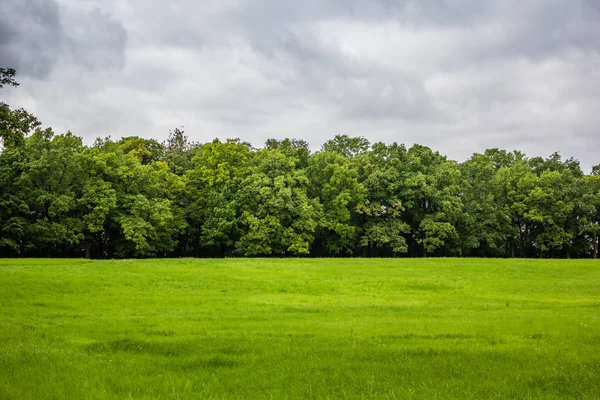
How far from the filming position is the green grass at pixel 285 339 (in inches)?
348

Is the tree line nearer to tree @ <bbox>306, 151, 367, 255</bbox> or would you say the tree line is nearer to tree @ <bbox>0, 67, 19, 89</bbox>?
tree @ <bbox>306, 151, 367, 255</bbox>

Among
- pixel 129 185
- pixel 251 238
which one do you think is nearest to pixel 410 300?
pixel 251 238

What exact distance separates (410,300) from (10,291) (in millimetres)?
21023

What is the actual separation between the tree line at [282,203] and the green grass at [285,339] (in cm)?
2687

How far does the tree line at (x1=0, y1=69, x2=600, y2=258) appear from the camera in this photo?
189 feet

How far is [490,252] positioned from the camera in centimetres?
7400

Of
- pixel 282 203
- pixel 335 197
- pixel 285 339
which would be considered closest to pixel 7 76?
pixel 285 339

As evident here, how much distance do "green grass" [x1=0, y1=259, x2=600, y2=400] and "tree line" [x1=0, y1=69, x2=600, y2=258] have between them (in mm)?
26873

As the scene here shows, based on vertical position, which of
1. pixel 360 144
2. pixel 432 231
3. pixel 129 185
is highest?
pixel 360 144

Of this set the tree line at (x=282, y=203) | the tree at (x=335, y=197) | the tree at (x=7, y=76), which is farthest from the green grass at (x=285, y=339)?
the tree at (x=335, y=197)

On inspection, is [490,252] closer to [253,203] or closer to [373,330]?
[253,203]

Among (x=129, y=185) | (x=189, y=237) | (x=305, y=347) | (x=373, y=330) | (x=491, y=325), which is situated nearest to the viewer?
(x=305, y=347)

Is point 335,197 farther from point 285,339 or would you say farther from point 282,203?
point 285,339

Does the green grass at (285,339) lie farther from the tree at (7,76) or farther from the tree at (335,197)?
the tree at (335,197)
